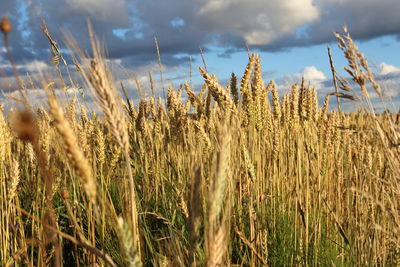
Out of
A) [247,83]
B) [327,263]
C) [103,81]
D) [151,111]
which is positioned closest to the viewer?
[103,81]

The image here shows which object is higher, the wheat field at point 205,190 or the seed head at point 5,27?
the seed head at point 5,27

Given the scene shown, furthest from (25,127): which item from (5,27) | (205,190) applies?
(205,190)

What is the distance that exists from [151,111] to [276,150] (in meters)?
1.13

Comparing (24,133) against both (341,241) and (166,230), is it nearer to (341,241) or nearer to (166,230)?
(166,230)

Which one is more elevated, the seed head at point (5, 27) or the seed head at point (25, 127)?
the seed head at point (5, 27)

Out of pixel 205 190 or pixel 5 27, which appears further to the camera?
pixel 205 190

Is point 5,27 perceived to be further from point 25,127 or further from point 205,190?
point 205,190

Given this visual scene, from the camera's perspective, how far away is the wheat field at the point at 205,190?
97cm

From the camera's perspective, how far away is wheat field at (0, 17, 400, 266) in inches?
38.3

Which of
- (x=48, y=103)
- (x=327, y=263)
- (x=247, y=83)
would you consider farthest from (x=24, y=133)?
(x=327, y=263)

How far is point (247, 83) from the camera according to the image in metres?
A: 2.07

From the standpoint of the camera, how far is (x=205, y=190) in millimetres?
1392

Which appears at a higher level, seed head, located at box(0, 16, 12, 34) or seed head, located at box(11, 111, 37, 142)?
seed head, located at box(0, 16, 12, 34)

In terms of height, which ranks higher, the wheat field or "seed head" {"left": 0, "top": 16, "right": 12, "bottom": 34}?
"seed head" {"left": 0, "top": 16, "right": 12, "bottom": 34}
